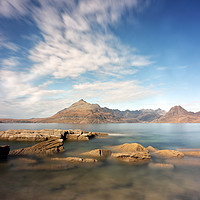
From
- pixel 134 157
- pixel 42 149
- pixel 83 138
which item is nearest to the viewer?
pixel 134 157

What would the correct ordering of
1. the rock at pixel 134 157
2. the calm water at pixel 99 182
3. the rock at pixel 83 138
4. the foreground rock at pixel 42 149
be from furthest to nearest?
1. the rock at pixel 83 138
2. the foreground rock at pixel 42 149
3. the rock at pixel 134 157
4. the calm water at pixel 99 182

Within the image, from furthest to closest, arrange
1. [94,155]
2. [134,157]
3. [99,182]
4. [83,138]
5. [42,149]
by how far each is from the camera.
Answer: [83,138] < [42,149] < [94,155] < [134,157] < [99,182]

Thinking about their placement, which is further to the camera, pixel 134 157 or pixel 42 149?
pixel 42 149

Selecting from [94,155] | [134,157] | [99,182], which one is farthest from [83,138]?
[99,182]

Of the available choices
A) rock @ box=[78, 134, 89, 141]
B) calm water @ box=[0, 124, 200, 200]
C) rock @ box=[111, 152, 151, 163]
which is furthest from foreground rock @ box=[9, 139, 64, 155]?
rock @ box=[78, 134, 89, 141]

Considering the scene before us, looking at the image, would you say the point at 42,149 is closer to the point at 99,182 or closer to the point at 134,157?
the point at 99,182

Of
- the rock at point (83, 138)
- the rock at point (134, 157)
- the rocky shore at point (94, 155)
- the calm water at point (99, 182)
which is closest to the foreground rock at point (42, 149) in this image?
the rocky shore at point (94, 155)

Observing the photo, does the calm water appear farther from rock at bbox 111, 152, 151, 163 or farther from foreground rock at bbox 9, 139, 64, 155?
foreground rock at bbox 9, 139, 64, 155

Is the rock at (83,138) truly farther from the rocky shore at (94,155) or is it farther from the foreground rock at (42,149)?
the foreground rock at (42,149)

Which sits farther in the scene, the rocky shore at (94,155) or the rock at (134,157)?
the rock at (134,157)

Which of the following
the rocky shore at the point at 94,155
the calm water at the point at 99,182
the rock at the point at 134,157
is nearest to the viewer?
the calm water at the point at 99,182

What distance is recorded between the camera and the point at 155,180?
14.1 meters

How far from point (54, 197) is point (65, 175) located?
174 inches

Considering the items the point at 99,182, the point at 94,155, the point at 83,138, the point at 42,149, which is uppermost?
the point at 42,149
